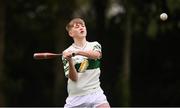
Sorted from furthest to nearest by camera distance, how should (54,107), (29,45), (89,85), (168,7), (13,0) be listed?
(29,45) → (13,0) → (54,107) → (168,7) → (89,85)

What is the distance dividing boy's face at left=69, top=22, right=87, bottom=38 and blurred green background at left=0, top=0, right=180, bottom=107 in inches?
319

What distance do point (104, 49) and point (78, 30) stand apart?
442 inches

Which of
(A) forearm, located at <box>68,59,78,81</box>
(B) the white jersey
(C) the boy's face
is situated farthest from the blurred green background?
(A) forearm, located at <box>68,59,78,81</box>

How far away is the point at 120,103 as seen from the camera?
Answer: 17.0m

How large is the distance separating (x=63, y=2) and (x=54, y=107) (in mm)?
2837

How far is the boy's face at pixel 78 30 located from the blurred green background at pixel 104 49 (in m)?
8.11

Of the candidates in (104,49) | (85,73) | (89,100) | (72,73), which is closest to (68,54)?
(72,73)

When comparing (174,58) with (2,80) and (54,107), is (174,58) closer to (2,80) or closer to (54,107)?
(54,107)

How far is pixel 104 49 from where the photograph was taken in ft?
62.2

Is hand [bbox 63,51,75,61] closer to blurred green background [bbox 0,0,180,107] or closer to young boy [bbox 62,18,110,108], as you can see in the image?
young boy [bbox 62,18,110,108]

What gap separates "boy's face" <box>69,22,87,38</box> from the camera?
7.72 m

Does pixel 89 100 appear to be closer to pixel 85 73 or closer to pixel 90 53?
pixel 85 73

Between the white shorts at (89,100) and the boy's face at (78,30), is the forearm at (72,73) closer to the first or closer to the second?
the white shorts at (89,100)

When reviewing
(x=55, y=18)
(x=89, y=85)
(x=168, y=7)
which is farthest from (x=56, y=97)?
(x=89, y=85)
